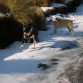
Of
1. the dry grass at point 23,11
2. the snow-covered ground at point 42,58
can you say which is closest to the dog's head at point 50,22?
the dry grass at point 23,11

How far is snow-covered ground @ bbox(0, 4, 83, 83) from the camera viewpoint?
1093 cm

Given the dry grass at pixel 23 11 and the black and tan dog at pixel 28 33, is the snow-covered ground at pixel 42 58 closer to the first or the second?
the black and tan dog at pixel 28 33

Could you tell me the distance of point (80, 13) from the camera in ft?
71.1

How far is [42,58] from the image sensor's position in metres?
12.8

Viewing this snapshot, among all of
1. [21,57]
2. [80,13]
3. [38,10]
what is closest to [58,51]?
[21,57]

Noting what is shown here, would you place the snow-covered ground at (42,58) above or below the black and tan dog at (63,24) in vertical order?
below

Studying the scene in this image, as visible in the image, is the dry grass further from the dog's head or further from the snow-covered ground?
the snow-covered ground

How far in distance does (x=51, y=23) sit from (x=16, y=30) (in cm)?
284

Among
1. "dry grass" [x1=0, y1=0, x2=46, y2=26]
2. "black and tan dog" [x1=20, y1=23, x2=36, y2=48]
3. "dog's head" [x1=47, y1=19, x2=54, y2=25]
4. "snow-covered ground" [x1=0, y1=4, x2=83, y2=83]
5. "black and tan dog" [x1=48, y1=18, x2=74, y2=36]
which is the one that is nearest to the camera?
"snow-covered ground" [x1=0, y1=4, x2=83, y2=83]

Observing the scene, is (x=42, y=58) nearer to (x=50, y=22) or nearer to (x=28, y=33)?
(x=28, y=33)

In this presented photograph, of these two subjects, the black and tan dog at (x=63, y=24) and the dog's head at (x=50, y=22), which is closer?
the black and tan dog at (x=63, y=24)

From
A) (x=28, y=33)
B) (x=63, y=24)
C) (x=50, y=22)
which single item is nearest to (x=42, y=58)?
(x=28, y=33)

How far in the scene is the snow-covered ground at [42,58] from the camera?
430 inches

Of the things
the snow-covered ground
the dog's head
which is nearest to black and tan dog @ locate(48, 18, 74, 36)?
the snow-covered ground
